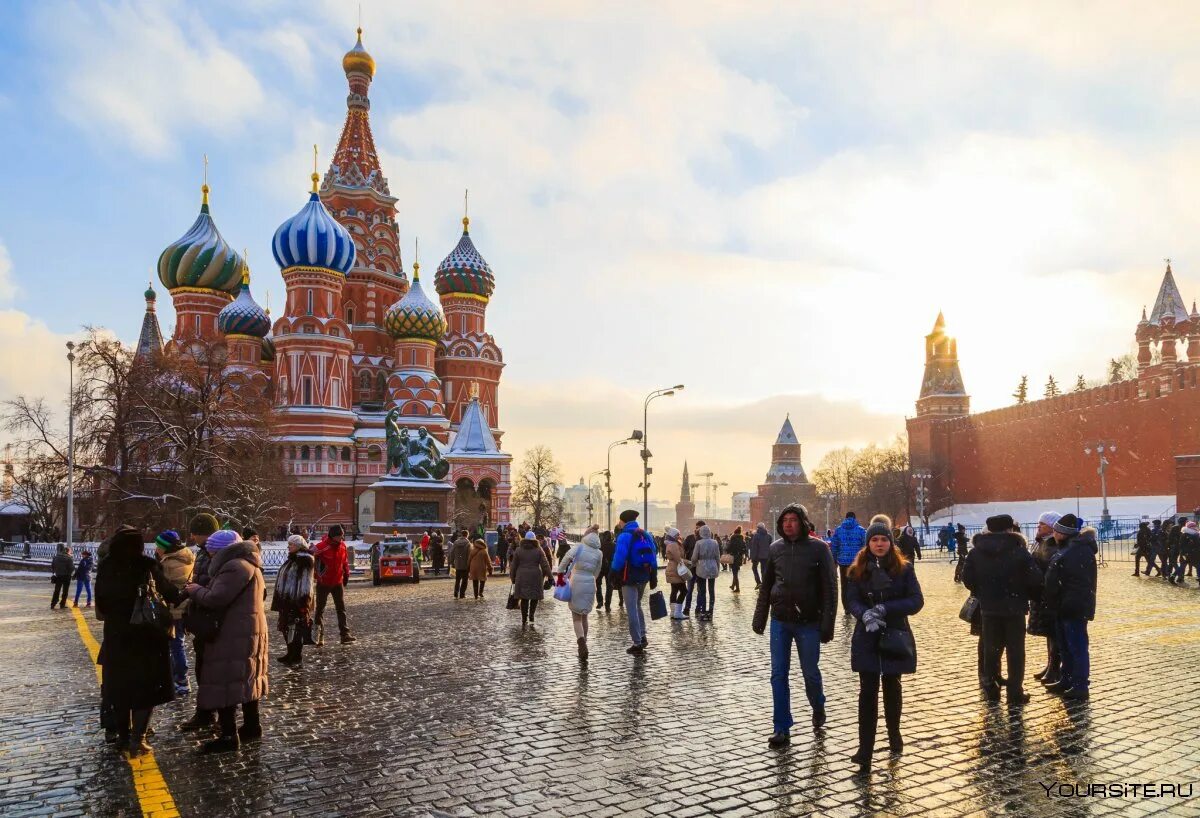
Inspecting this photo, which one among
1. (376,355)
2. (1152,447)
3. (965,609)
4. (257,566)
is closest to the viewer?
(257,566)

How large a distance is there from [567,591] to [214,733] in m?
4.14

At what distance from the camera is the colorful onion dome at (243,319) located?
51.0m

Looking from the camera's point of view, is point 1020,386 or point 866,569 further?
point 1020,386

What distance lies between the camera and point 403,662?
9.58 metres

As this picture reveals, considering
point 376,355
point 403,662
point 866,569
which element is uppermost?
point 376,355

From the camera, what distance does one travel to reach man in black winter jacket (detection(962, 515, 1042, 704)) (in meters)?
7.02

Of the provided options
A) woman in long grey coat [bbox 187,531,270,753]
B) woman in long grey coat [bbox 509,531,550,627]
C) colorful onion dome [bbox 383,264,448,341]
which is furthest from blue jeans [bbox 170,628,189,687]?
colorful onion dome [bbox 383,264,448,341]

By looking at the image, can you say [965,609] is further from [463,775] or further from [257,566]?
[257,566]

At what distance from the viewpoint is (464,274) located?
59.1 meters

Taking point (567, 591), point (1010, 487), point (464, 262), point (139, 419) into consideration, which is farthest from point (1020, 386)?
point (567, 591)

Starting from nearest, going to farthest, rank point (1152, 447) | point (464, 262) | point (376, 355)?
point (1152, 447), point (376, 355), point (464, 262)

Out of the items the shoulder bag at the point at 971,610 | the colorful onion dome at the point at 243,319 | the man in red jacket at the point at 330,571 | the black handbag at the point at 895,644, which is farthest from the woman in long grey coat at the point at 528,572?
the colorful onion dome at the point at 243,319

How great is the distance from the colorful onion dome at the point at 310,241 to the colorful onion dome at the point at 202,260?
5.34 meters

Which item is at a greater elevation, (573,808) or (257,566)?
(257,566)
